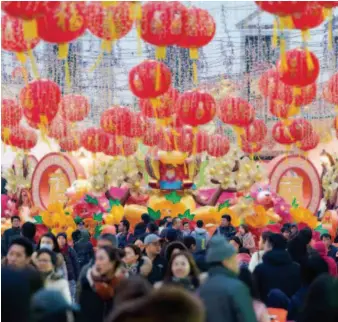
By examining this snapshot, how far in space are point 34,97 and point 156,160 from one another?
8.97 metres

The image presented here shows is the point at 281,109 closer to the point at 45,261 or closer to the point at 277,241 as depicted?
the point at 277,241

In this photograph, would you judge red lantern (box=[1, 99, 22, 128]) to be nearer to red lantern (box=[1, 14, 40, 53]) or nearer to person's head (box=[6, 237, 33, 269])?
red lantern (box=[1, 14, 40, 53])

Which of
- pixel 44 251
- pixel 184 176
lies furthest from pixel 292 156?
pixel 44 251

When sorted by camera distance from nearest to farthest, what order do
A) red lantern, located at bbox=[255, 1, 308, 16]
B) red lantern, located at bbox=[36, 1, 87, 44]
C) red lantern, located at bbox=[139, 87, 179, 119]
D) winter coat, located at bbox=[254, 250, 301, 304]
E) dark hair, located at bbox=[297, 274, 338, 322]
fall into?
dark hair, located at bbox=[297, 274, 338, 322], winter coat, located at bbox=[254, 250, 301, 304], red lantern, located at bbox=[255, 1, 308, 16], red lantern, located at bbox=[36, 1, 87, 44], red lantern, located at bbox=[139, 87, 179, 119]

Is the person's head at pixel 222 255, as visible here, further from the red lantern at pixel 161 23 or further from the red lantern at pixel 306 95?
the red lantern at pixel 306 95

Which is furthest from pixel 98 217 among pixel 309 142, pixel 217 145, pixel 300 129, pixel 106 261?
pixel 106 261

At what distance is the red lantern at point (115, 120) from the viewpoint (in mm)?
15969

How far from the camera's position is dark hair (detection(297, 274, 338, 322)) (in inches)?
206

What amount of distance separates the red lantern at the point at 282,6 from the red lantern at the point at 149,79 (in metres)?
3.91

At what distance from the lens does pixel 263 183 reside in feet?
73.0

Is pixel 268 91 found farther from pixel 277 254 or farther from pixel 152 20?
pixel 277 254

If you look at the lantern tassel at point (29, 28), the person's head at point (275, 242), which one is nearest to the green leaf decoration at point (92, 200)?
the lantern tassel at point (29, 28)

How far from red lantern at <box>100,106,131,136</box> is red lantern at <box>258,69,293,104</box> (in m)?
2.41

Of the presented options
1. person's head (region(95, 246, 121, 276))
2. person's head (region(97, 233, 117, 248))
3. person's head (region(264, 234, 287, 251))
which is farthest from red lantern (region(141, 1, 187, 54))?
person's head (region(95, 246, 121, 276))
